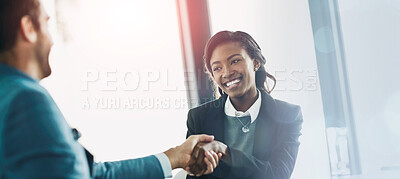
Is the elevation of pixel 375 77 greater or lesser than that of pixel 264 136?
greater

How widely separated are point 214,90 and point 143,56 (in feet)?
0.86

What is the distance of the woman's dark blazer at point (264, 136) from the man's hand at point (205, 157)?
0.02 metres

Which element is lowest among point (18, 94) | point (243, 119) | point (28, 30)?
point (243, 119)

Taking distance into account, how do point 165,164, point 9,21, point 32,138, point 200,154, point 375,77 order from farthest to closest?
point 375,77
point 200,154
point 165,164
point 9,21
point 32,138

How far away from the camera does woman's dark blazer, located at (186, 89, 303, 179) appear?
1.19m

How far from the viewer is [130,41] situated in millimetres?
1209

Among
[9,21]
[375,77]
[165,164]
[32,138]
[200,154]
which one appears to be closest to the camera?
[32,138]

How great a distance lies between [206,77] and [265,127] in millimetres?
258

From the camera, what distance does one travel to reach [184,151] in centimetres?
117

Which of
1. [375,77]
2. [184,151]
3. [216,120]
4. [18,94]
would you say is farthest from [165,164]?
[375,77]

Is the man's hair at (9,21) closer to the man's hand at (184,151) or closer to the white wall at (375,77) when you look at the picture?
the man's hand at (184,151)

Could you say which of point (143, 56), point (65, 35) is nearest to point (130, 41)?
point (143, 56)

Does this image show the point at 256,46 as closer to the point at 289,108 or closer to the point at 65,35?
the point at 289,108
